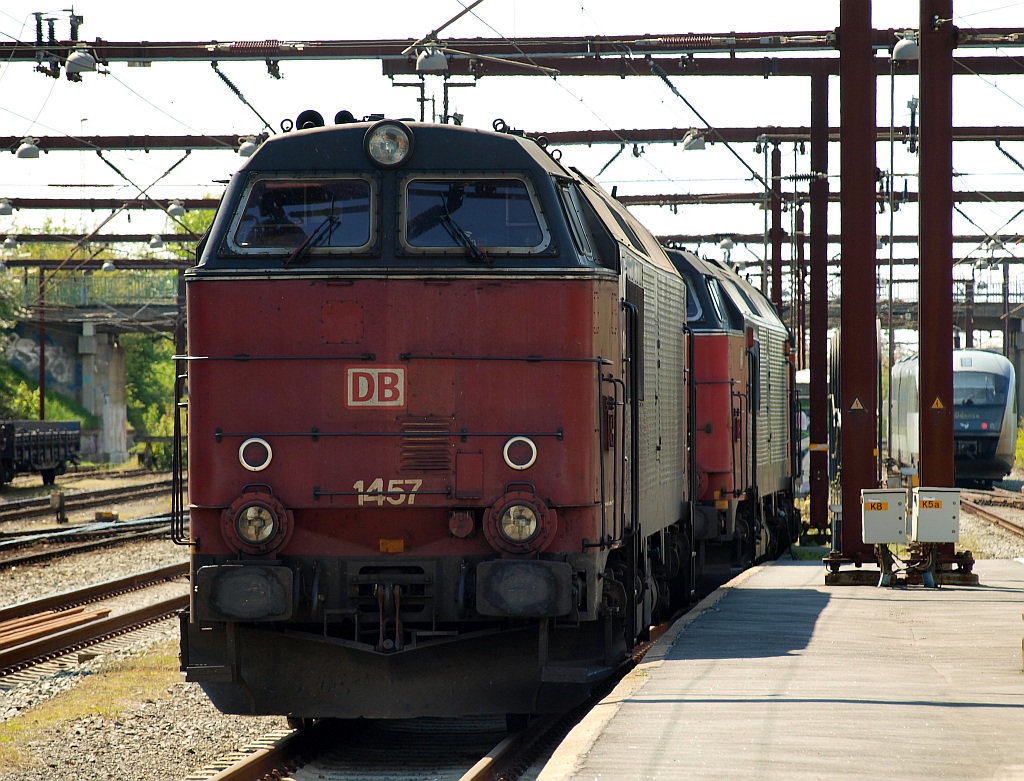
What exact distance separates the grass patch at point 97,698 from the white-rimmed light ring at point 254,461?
91.3 inches

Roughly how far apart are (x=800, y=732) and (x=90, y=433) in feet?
169

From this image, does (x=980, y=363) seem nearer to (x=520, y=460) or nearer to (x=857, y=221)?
(x=857, y=221)

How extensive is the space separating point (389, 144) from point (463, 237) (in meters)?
0.75

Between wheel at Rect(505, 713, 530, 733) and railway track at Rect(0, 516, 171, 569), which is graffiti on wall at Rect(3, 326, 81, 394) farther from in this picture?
wheel at Rect(505, 713, 530, 733)

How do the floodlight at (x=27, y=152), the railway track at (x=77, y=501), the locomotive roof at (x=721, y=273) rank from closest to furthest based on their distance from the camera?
the locomotive roof at (x=721, y=273)
the floodlight at (x=27, y=152)
the railway track at (x=77, y=501)

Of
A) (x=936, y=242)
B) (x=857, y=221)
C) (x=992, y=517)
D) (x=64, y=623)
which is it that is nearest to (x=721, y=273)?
(x=857, y=221)

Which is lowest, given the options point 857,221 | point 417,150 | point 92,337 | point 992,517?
point 992,517

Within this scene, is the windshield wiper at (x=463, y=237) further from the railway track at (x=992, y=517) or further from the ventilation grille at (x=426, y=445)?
the railway track at (x=992, y=517)

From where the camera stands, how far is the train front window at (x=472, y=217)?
8.23 meters

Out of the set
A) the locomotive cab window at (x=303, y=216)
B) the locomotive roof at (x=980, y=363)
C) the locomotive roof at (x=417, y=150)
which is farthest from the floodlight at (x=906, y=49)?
the locomotive roof at (x=980, y=363)

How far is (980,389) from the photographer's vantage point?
39.8 meters

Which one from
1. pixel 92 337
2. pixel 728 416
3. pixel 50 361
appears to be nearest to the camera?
pixel 728 416

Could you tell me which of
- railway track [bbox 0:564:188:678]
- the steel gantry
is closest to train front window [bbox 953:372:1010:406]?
the steel gantry

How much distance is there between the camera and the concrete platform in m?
6.22
